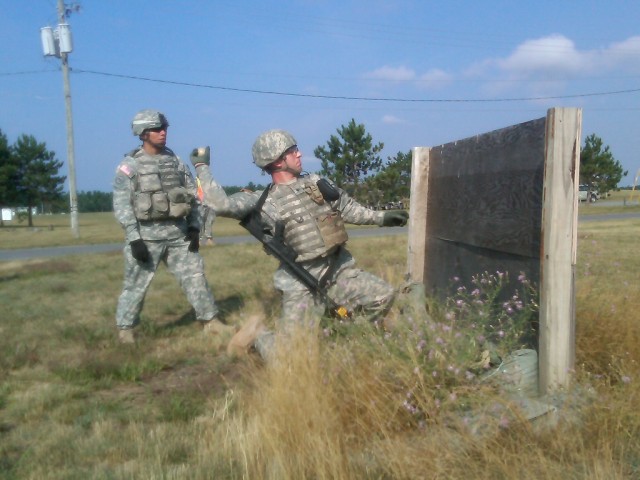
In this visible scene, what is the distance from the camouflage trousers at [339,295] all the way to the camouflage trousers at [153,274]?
153cm

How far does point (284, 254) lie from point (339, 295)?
1.62ft

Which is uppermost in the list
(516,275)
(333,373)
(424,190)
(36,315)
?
(424,190)

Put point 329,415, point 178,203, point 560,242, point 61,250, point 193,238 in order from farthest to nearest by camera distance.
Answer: point 61,250
point 193,238
point 178,203
point 560,242
point 329,415

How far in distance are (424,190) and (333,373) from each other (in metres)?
2.91

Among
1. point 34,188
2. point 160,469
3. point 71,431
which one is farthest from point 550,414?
point 34,188

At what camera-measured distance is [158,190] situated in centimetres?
621

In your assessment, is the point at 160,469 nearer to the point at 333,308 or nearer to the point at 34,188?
the point at 333,308

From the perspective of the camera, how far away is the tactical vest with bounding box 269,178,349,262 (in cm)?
487

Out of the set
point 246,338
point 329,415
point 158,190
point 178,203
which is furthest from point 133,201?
point 329,415

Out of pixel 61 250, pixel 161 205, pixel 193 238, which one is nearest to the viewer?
pixel 161 205

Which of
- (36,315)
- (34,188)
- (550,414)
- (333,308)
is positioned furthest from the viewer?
(34,188)

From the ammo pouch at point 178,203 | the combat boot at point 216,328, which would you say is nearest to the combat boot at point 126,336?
the combat boot at point 216,328

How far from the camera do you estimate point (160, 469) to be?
317cm

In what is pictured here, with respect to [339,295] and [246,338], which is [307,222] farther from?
[246,338]
